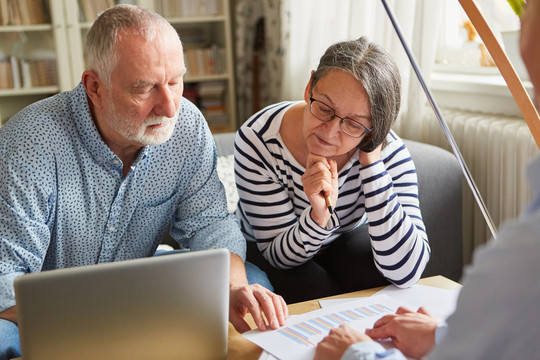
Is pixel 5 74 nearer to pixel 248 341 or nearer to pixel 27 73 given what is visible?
pixel 27 73

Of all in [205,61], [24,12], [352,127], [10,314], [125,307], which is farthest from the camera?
[205,61]

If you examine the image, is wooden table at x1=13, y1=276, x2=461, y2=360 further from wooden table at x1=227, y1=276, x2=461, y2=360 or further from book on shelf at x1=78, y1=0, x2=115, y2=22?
book on shelf at x1=78, y1=0, x2=115, y2=22

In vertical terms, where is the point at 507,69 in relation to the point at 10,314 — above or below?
above

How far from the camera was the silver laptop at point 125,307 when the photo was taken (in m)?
0.87

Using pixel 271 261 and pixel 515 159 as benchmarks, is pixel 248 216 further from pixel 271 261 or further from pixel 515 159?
pixel 515 159

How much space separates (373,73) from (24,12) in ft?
8.87

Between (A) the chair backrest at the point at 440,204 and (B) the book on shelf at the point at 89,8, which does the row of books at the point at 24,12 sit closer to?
(B) the book on shelf at the point at 89,8

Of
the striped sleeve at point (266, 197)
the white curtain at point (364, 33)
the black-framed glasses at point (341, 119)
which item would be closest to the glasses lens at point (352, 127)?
the black-framed glasses at point (341, 119)

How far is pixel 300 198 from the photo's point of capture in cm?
165

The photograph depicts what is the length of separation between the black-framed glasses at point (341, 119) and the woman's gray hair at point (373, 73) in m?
0.04

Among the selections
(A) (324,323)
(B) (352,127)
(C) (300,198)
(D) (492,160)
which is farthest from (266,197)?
(D) (492,160)

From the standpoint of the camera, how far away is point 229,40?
382 cm

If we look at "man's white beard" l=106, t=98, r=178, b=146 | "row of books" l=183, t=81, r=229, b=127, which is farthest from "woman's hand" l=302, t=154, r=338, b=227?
"row of books" l=183, t=81, r=229, b=127

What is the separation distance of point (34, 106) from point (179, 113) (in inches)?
13.5
